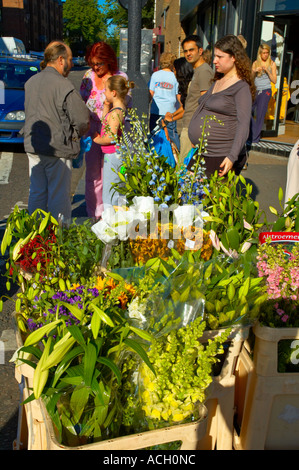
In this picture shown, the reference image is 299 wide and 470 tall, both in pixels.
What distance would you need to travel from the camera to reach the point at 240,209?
104 inches

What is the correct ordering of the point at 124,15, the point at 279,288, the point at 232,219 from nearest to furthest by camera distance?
the point at 279,288 < the point at 232,219 < the point at 124,15

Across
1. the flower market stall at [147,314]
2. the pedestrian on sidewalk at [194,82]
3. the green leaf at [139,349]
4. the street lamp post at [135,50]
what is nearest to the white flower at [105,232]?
the flower market stall at [147,314]

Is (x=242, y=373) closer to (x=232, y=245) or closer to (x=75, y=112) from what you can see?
(x=232, y=245)

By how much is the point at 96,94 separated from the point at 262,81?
6.16 meters

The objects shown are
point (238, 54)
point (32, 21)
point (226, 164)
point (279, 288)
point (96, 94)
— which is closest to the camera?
point (279, 288)

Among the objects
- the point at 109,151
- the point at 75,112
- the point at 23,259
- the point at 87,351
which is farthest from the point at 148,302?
the point at 109,151

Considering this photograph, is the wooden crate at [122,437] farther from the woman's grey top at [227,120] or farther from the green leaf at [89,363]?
the woman's grey top at [227,120]

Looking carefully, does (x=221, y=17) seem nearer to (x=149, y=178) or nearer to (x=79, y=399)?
(x=149, y=178)

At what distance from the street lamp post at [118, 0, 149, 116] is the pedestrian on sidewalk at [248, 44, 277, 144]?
4.42m

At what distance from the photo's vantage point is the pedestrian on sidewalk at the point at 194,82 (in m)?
5.57

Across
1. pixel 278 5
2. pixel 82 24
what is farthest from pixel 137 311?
pixel 82 24

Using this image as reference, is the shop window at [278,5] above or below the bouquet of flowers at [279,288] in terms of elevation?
above

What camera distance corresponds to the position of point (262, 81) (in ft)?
33.1

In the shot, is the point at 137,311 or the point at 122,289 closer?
the point at 137,311
